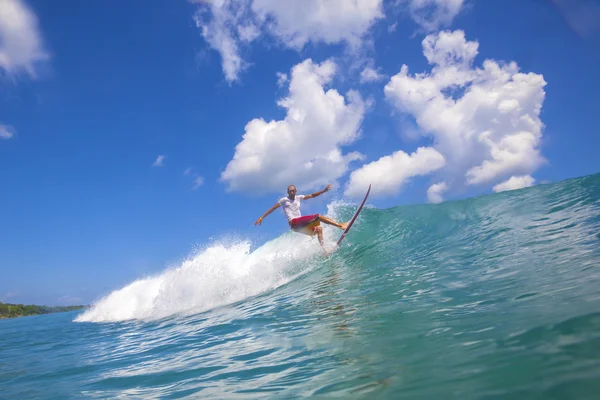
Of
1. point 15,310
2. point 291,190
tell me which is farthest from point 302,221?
point 15,310

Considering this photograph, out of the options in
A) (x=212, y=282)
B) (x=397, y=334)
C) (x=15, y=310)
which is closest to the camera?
(x=397, y=334)

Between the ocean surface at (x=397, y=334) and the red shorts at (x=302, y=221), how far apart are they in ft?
7.20

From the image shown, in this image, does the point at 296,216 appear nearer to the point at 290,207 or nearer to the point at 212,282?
the point at 290,207

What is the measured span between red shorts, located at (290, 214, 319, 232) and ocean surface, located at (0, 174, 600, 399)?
7.20ft

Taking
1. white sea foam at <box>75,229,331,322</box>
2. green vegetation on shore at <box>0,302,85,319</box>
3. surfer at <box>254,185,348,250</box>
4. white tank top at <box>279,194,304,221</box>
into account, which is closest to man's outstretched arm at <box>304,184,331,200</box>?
surfer at <box>254,185,348,250</box>

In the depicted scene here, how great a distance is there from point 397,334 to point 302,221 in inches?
360

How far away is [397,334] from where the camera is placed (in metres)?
3.61

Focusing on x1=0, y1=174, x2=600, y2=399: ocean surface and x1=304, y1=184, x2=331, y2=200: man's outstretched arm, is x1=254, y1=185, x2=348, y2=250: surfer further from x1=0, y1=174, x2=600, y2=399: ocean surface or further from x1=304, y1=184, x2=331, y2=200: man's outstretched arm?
x1=0, y1=174, x2=600, y2=399: ocean surface

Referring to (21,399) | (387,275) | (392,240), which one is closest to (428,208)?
(392,240)

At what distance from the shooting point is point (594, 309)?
9.52ft

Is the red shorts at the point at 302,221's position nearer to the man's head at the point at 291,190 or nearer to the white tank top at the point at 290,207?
the white tank top at the point at 290,207

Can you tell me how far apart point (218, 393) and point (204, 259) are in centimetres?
1247

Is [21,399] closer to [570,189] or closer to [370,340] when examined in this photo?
[370,340]

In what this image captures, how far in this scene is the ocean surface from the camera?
2455 mm
